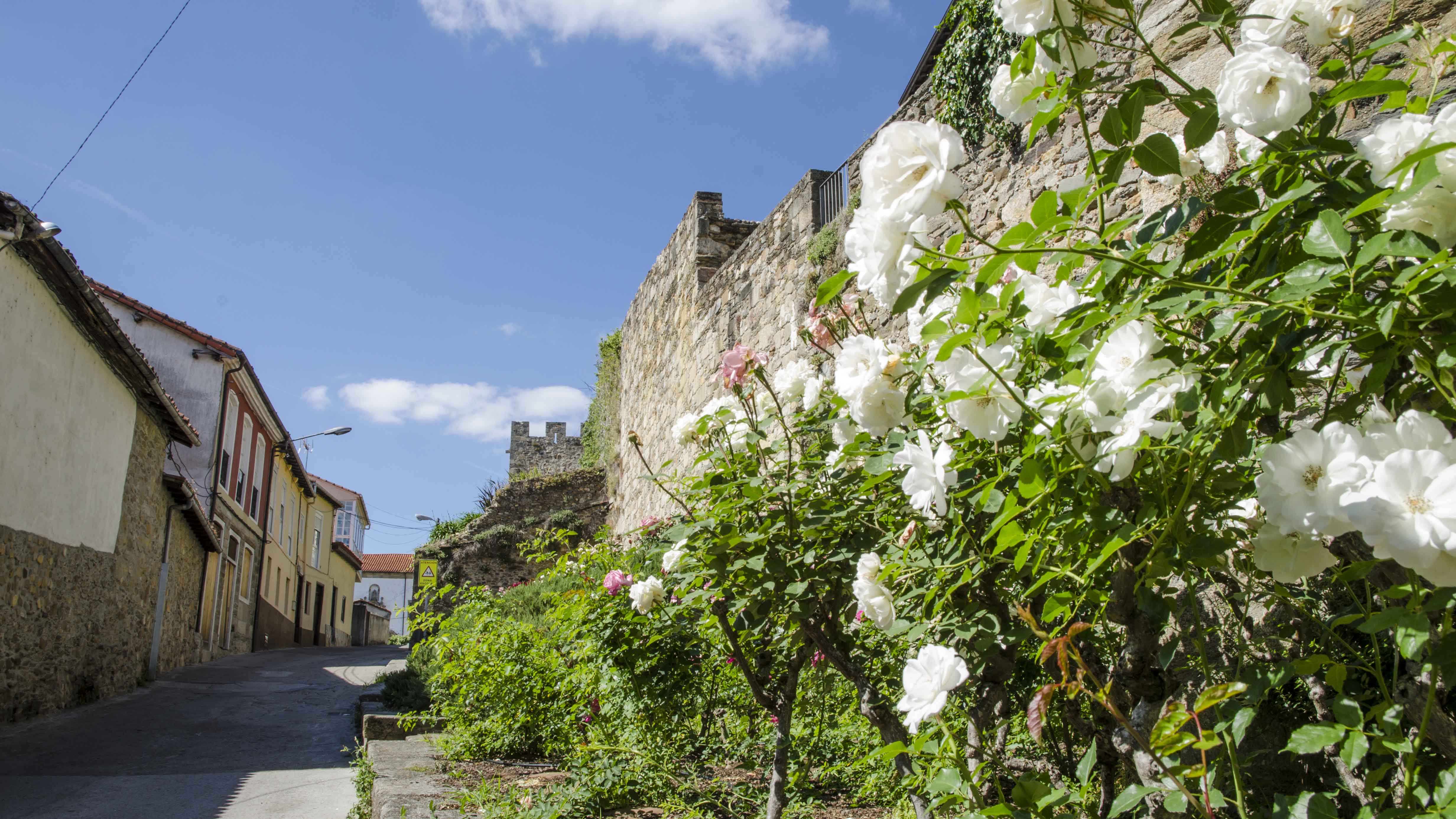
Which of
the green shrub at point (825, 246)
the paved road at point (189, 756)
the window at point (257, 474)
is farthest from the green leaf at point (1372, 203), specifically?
the window at point (257, 474)

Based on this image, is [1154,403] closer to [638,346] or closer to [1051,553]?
[1051,553]

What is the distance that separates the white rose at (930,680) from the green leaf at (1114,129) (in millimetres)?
675

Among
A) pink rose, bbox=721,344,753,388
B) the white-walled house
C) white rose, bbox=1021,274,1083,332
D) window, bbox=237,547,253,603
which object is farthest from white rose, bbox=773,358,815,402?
the white-walled house

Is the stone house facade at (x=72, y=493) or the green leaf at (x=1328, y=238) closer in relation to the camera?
the green leaf at (x=1328, y=238)

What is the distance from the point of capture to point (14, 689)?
730 centimetres

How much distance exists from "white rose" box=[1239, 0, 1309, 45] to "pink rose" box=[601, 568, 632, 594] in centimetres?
244

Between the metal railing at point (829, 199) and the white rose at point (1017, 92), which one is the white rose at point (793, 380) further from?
the metal railing at point (829, 199)

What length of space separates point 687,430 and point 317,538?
28692 millimetres

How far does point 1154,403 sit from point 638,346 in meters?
9.65

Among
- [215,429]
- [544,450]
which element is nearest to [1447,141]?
[215,429]

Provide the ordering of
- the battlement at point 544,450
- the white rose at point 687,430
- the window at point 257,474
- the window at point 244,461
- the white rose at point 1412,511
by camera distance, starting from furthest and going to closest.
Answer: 1. the battlement at point 544,450
2. the window at point 257,474
3. the window at point 244,461
4. the white rose at point 687,430
5. the white rose at point 1412,511

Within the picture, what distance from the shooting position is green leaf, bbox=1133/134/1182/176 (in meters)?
1.06

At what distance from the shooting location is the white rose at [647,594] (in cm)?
262

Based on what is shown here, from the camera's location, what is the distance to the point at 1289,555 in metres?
1.08
